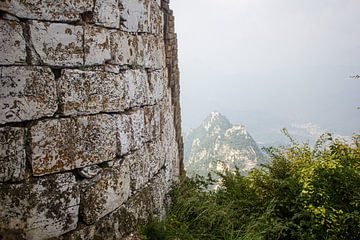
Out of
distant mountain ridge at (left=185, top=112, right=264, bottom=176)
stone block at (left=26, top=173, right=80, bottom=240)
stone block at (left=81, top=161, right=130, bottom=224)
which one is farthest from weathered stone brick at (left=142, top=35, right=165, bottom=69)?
distant mountain ridge at (left=185, top=112, right=264, bottom=176)

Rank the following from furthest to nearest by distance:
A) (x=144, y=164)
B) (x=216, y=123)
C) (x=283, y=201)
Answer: (x=216, y=123) → (x=283, y=201) → (x=144, y=164)

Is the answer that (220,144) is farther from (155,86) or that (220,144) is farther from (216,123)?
(155,86)

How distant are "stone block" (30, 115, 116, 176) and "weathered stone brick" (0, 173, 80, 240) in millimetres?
111

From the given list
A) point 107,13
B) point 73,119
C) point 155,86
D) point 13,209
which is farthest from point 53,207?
point 155,86

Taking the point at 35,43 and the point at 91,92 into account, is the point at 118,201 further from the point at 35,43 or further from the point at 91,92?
the point at 35,43

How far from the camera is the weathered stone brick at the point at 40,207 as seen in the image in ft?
8.31

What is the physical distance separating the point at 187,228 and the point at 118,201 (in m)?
1.11

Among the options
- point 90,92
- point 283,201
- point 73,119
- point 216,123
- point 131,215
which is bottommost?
point 216,123

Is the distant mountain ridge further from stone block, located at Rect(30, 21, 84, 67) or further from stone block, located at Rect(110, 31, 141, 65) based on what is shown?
stone block, located at Rect(30, 21, 84, 67)

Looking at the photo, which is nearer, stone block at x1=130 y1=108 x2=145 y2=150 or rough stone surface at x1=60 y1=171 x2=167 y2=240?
rough stone surface at x1=60 y1=171 x2=167 y2=240

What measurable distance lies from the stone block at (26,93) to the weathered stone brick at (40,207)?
0.51 meters

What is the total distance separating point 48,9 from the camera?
105 inches

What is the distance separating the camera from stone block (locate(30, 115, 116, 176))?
8.57ft

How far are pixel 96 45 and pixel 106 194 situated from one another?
4.34 ft
